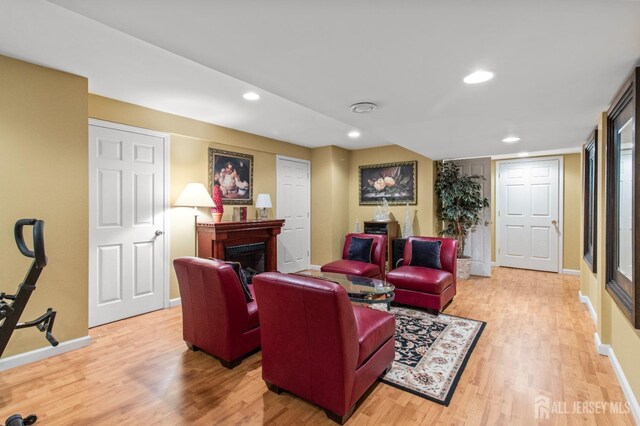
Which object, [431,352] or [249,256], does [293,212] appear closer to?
[249,256]

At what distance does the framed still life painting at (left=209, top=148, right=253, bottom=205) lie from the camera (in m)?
4.33

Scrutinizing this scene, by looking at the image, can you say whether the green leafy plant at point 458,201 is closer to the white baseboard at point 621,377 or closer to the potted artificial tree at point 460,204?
the potted artificial tree at point 460,204

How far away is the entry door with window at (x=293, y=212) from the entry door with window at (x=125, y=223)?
2070 mm

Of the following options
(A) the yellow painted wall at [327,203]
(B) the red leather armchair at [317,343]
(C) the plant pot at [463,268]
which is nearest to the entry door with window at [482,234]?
(C) the plant pot at [463,268]

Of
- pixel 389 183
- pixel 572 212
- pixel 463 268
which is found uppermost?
pixel 389 183

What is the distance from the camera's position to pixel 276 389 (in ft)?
6.87

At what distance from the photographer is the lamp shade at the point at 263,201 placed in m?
4.69

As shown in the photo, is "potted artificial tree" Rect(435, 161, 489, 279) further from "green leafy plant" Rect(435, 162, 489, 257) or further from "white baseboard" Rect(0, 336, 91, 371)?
"white baseboard" Rect(0, 336, 91, 371)

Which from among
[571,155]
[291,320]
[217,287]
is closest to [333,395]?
[291,320]

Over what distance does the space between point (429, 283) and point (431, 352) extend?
974 mm

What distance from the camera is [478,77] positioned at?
2020 millimetres

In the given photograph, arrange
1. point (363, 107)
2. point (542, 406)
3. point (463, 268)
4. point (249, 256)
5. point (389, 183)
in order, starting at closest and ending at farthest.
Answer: point (542, 406)
point (363, 107)
point (249, 256)
point (463, 268)
point (389, 183)

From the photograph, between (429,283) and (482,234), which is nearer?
(429,283)

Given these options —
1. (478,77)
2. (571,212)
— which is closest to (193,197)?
(478,77)
